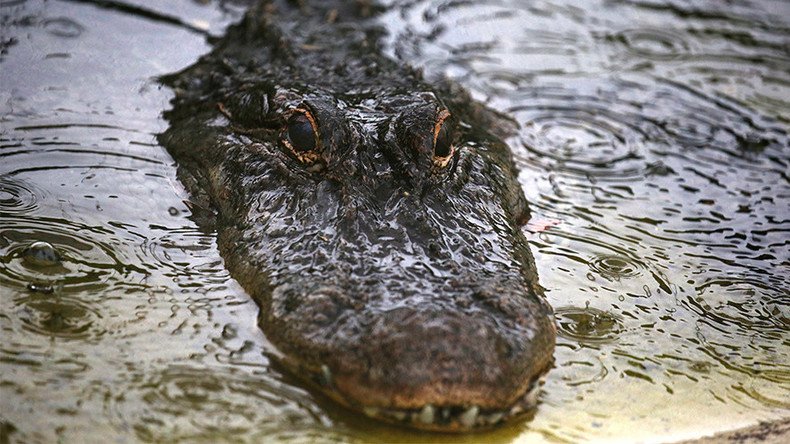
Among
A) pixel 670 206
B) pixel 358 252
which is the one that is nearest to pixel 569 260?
pixel 670 206

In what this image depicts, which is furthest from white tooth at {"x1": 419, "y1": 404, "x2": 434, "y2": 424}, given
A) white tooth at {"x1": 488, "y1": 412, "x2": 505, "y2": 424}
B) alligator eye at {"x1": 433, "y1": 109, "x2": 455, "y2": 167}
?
alligator eye at {"x1": 433, "y1": 109, "x2": 455, "y2": 167}

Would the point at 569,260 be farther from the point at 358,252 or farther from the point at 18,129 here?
the point at 18,129

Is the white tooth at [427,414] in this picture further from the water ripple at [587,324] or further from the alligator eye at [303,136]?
the alligator eye at [303,136]

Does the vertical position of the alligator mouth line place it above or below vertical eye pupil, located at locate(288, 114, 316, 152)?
below

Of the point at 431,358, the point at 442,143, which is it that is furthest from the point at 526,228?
the point at 431,358

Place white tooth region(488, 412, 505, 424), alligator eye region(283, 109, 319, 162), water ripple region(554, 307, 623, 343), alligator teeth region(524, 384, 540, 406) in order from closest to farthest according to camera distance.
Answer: white tooth region(488, 412, 505, 424) < alligator teeth region(524, 384, 540, 406) < water ripple region(554, 307, 623, 343) < alligator eye region(283, 109, 319, 162)

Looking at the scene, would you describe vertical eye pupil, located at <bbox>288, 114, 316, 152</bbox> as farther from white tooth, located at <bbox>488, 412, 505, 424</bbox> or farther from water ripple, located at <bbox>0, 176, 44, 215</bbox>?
white tooth, located at <bbox>488, 412, 505, 424</bbox>

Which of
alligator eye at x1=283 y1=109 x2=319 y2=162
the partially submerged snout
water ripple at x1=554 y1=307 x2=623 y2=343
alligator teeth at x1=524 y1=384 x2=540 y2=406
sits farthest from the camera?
alligator eye at x1=283 y1=109 x2=319 y2=162
